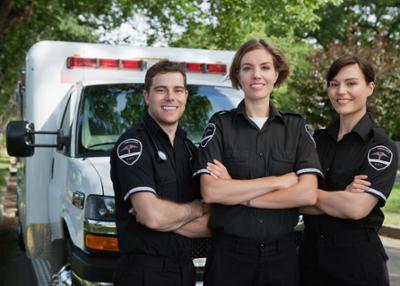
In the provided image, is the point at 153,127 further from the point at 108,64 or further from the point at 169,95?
the point at 108,64

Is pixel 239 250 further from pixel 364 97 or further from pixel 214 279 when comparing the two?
pixel 364 97

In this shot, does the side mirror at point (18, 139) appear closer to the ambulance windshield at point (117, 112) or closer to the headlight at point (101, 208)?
the ambulance windshield at point (117, 112)

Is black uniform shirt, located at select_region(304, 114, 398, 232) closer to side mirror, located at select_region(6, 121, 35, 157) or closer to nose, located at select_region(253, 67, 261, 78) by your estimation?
nose, located at select_region(253, 67, 261, 78)

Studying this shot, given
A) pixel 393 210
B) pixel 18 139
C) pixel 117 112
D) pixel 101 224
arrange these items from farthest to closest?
pixel 393 210, pixel 117 112, pixel 18 139, pixel 101 224

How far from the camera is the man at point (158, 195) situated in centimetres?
294

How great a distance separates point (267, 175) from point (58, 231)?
8.09ft

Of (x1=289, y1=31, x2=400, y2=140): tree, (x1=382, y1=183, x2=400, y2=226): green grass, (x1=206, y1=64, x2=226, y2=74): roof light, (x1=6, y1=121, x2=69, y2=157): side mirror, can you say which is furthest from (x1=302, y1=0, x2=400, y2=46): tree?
(x1=6, y1=121, x2=69, y2=157): side mirror

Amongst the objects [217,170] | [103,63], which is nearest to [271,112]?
[217,170]

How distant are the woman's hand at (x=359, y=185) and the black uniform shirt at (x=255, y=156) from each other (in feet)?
0.63

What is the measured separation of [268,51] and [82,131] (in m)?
2.12

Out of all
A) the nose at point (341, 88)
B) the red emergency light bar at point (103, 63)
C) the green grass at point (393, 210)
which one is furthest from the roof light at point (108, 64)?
the green grass at point (393, 210)

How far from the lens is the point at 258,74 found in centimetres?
308

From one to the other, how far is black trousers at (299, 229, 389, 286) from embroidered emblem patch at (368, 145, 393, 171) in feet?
1.12

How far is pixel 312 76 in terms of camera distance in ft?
65.9
